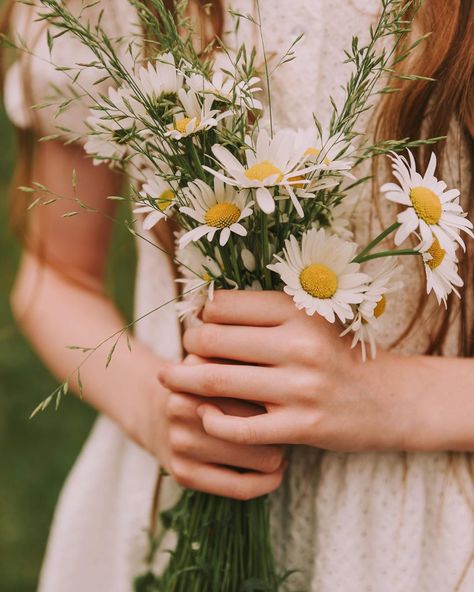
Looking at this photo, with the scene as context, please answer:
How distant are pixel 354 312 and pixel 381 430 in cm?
18

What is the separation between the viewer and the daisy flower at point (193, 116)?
2.02 ft

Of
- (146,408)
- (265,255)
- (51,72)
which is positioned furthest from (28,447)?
(265,255)

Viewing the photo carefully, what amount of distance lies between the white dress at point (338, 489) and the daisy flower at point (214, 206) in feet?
0.79

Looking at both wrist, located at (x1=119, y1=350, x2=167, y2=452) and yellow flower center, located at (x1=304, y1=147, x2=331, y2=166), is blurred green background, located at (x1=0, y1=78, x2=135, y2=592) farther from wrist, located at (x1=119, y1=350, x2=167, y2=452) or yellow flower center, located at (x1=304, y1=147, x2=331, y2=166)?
yellow flower center, located at (x1=304, y1=147, x2=331, y2=166)

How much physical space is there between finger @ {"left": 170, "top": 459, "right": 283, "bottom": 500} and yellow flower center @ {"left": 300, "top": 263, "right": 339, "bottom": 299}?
26 centimetres

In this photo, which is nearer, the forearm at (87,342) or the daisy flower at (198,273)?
the daisy flower at (198,273)

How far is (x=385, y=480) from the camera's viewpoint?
917 millimetres

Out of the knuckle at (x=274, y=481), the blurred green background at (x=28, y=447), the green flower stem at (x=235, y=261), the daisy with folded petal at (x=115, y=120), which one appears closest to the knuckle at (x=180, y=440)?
the knuckle at (x=274, y=481)

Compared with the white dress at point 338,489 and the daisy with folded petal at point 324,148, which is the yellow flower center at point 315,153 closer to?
the daisy with folded petal at point 324,148

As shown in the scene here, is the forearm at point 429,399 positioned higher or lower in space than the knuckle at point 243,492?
higher

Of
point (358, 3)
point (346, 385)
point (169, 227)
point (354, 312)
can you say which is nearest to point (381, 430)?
point (346, 385)

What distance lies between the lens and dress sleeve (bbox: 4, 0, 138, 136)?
963mm

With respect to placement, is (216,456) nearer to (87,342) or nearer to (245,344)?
(245,344)

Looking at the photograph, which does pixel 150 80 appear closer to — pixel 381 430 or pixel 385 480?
pixel 381 430
